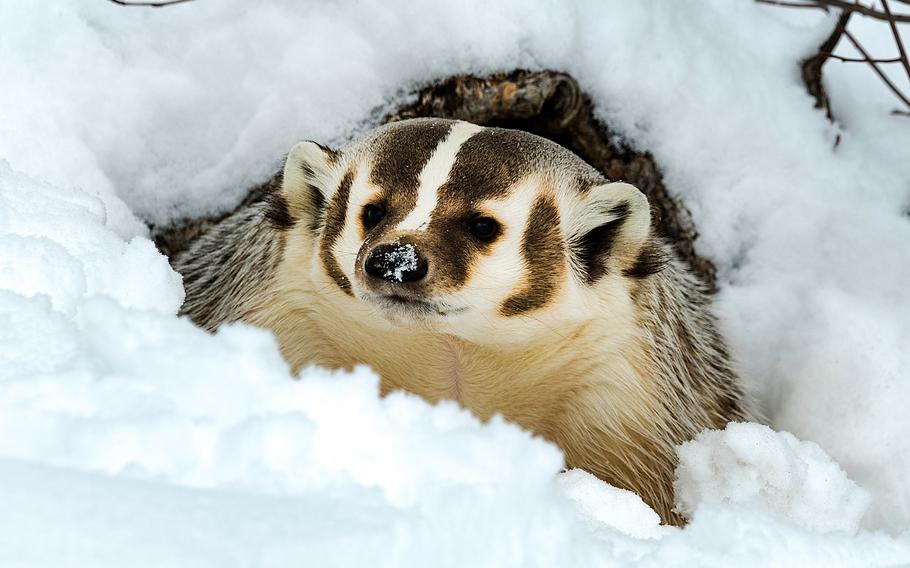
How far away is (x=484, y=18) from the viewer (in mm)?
3453

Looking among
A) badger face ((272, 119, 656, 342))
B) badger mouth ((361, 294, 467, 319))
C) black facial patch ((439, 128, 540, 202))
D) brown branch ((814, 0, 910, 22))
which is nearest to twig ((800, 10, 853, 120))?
brown branch ((814, 0, 910, 22))

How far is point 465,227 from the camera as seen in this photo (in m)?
2.38

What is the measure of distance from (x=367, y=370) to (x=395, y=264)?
0.56 m

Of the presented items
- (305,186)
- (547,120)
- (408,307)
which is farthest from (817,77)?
(408,307)

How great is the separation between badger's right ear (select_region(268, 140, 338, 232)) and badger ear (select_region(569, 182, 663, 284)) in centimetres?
68

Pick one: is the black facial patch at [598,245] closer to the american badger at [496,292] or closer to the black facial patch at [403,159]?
the american badger at [496,292]

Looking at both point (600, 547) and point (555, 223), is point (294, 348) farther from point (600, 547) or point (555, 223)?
point (600, 547)

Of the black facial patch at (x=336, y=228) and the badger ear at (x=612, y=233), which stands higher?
the badger ear at (x=612, y=233)

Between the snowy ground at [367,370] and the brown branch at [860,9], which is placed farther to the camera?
the brown branch at [860,9]

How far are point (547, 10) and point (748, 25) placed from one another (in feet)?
2.85

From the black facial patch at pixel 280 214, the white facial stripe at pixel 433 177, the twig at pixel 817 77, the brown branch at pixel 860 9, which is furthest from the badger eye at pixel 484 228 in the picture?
the twig at pixel 817 77

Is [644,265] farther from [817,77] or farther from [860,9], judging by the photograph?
[817,77]

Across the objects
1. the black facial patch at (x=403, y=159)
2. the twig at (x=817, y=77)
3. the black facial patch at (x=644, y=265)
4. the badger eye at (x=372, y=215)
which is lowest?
the badger eye at (x=372, y=215)

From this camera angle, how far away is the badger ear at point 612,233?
2.57m
